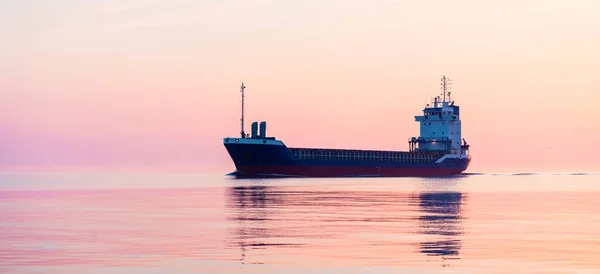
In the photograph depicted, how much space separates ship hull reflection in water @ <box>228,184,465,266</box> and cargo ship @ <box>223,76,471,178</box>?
65.0m

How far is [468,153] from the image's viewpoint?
16038cm

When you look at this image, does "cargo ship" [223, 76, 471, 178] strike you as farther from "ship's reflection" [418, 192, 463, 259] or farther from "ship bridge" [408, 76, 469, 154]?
"ship's reflection" [418, 192, 463, 259]

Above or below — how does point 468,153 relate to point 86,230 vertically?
above

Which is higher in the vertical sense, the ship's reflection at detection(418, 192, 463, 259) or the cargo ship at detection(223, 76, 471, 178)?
the cargo ship at detection(223, 76, 471, 178)

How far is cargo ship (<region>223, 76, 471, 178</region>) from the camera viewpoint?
120 m

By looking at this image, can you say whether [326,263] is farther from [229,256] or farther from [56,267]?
[56,267]

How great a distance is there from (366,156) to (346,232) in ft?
342

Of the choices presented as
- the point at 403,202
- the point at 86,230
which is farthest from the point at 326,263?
the point at 403,202

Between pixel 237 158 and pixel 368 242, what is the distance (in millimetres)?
93648

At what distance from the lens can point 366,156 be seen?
450ft

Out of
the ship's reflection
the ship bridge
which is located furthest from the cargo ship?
the ship's reflection

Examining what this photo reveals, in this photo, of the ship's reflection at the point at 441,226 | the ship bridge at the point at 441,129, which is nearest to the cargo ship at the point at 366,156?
the ship bridge at the point at 441,129

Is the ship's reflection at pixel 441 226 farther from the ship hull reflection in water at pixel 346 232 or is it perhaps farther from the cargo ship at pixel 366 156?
the cargo ship at pixel 366 156

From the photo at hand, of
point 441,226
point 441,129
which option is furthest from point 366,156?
point 441,226
